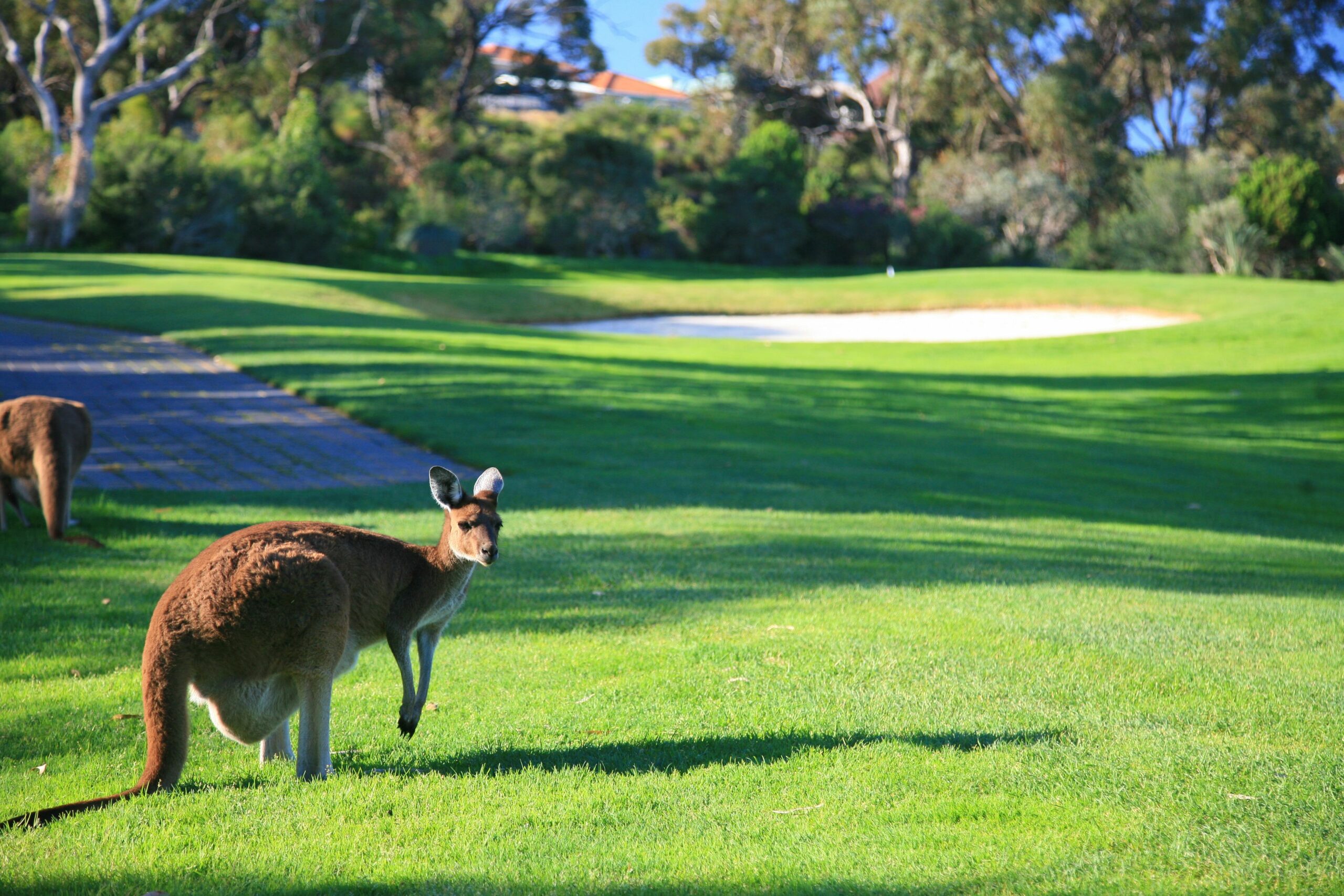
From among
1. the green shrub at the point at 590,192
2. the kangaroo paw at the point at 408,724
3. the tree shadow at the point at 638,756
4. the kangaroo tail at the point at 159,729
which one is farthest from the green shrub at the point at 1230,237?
the kangaroo tail at the point at 159,729

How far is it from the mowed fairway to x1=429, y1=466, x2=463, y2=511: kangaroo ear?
3.18 feet

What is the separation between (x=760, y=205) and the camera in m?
58.2

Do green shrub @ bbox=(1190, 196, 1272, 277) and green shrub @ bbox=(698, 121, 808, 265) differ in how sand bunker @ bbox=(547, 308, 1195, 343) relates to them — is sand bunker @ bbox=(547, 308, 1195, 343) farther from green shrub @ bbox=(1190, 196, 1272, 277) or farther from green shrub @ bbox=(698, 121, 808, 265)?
green shrub @ bbox=(698, 121, 808, 265)

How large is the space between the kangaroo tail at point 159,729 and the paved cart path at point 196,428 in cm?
649

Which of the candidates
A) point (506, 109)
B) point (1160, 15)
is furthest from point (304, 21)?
point (1160, 15)

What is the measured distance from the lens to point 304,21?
53.3 m

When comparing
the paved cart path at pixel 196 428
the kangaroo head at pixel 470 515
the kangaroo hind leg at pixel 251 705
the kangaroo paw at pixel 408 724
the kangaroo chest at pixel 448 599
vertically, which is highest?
the kangaroo head at pixel 470 515

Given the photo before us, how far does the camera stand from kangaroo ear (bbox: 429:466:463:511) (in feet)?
12.1

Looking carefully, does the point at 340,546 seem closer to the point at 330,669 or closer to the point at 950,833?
the point at 330,669

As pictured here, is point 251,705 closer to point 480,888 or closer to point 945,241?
point 480,888

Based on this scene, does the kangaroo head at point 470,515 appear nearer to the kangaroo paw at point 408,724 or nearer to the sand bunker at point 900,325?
the kangaroo paw at point 408,724

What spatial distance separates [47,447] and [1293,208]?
1899 inches

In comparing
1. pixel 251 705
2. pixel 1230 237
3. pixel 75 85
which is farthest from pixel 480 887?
pixel 75 85

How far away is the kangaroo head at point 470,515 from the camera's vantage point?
371 centimetres
